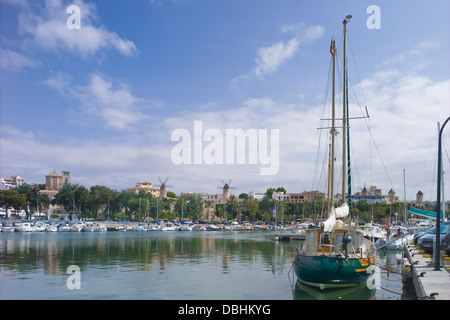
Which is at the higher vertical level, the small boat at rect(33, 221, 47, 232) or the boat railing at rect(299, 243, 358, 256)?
the boat railing at rect(299, 243, 358, 256)

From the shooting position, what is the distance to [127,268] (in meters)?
33.8

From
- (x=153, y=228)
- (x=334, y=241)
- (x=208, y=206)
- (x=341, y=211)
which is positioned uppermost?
(x=341, y=211)

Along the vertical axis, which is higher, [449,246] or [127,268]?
[449,246]

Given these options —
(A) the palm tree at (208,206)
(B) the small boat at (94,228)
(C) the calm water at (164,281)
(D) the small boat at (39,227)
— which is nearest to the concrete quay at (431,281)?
(C) the calm water at (164,281)

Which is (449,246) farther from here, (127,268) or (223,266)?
(127,268)

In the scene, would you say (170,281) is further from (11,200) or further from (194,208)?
(194,208)

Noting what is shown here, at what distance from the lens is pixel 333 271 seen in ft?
70.6

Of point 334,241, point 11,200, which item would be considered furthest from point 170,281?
point 11,200

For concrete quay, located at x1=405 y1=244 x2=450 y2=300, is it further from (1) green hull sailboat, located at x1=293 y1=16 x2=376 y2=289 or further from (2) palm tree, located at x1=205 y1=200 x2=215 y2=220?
(2) palm tree, located at x1=205 y1=200 x2=215 y2=220

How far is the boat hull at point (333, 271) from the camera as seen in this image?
21.5 meters

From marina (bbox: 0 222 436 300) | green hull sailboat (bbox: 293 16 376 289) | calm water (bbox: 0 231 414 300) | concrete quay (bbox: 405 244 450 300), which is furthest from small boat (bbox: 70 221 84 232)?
concrete quay (bbox: 405 244 450 300)

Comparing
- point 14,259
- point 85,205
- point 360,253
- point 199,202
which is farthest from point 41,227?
point 360,253

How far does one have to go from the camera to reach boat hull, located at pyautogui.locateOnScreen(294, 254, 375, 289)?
2147cm
